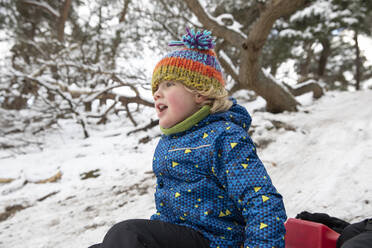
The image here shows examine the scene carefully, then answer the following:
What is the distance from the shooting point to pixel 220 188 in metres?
1.05

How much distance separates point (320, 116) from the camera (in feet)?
14.0

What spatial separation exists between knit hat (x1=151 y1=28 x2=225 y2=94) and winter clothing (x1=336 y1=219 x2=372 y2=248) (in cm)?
80

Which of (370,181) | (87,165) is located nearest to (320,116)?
(370,181)

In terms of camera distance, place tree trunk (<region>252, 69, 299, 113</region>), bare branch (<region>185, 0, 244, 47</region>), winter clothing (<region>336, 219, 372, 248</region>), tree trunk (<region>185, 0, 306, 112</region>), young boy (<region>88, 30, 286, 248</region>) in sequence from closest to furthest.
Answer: winter clothing (<region>336, 219, 372, 248</region>) → young boy (<region>88, 30, 286, 248</region>) → tree trunk (<region>185, 0, 306, 112</region>) → bare branch (<region>185, 0, 244, 47</region>) → tree trunk (<region>252, 69, 299, 113</region>)

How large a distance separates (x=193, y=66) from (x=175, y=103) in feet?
0.67

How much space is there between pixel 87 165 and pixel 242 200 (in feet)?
10.1

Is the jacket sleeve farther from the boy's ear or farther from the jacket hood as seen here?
the boy's ear

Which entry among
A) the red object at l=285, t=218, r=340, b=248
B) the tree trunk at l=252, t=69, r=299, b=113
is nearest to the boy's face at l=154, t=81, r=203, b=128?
the red object at l=285, t=218, r=340, b=248

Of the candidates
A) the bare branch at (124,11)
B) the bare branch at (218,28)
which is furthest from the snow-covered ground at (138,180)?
the bare branch at (124,11)

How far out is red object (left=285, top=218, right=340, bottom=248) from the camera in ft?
3.63

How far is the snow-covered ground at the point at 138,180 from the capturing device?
1793 mm

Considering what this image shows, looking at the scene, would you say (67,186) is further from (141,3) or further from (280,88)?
(141,3)

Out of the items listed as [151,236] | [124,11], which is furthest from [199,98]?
[124,11]

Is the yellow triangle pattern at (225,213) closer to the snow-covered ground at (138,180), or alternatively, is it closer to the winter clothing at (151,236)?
the winter clothing at (151,236)
